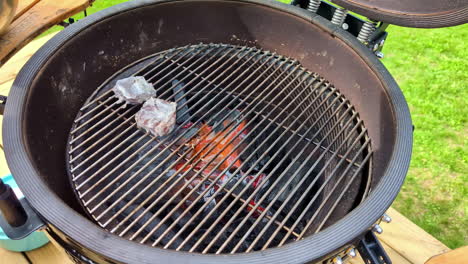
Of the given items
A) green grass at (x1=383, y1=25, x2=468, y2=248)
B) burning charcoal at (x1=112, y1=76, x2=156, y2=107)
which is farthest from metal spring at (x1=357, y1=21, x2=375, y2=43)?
green grass at (x1=383, y1=25, x2=468, y2=248)

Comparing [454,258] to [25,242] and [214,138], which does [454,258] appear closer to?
[214,138]

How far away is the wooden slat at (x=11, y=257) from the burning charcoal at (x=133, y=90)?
829 mm

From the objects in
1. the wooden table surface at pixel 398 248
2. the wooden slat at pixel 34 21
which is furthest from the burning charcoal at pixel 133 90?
the wooden table surface at pixel 398 248

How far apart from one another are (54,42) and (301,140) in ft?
3.18

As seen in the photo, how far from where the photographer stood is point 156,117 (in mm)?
1347

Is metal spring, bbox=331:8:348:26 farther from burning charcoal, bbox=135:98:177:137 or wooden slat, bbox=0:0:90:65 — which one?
wooden slat, bbox=0:0:90:65

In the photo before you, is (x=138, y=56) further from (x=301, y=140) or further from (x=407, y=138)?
(x=407, y=138)

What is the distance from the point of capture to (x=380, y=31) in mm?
1503

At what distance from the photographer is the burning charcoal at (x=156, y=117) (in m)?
1.34

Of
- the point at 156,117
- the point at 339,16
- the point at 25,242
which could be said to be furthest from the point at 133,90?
the point at 339,16

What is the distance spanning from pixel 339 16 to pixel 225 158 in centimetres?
81

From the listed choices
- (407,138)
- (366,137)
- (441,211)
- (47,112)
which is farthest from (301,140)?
(441,211)

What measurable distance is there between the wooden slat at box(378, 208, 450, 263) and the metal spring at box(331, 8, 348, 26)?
967 mm

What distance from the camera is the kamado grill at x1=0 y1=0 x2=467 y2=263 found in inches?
38.8
